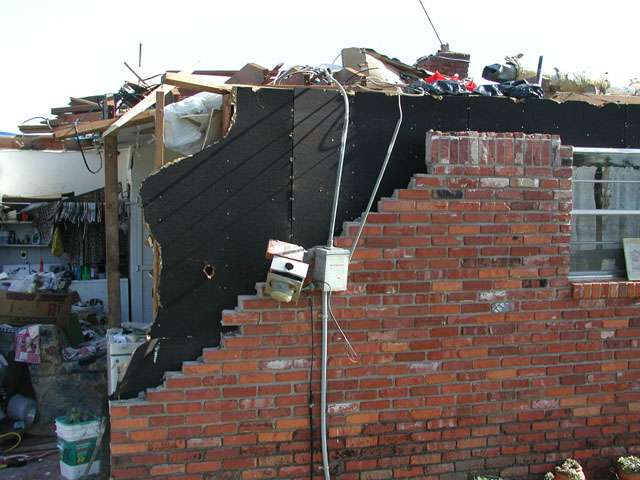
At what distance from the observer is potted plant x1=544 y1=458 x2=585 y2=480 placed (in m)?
3.89

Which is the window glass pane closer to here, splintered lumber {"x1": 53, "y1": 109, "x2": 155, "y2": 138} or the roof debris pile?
the roof debris pile

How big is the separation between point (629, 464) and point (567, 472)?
55 cm

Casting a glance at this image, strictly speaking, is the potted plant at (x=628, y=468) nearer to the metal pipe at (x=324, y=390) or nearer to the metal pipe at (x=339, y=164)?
the metal pipe at (x=324, y=390)

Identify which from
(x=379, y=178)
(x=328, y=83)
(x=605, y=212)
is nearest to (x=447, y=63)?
(x=328, y=83)

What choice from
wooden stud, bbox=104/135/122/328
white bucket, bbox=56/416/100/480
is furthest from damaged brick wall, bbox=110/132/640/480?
wooden stud, bbox=104/135/122/328

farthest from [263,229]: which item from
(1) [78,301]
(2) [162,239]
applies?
(1) [78,301]

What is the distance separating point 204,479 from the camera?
3.57 m

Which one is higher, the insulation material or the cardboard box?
the insulation material

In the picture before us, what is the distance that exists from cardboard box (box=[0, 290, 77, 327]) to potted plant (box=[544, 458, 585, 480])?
17.6 feet

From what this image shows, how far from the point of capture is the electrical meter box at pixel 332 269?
11.4ft

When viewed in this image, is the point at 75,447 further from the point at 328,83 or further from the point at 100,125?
the point at 328,83

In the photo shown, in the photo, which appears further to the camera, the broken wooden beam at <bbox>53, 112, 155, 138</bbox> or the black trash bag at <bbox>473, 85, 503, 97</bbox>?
the broken wooden beam at <bbox>53, 112, 155, 138</bbox>

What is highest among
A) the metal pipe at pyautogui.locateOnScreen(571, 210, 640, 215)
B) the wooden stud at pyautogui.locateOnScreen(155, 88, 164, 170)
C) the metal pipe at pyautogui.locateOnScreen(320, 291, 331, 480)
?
the wooden stud at pyautogui.locateOnScreen(155, 88, 164, 170)

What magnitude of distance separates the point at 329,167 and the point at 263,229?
23.9 inches
